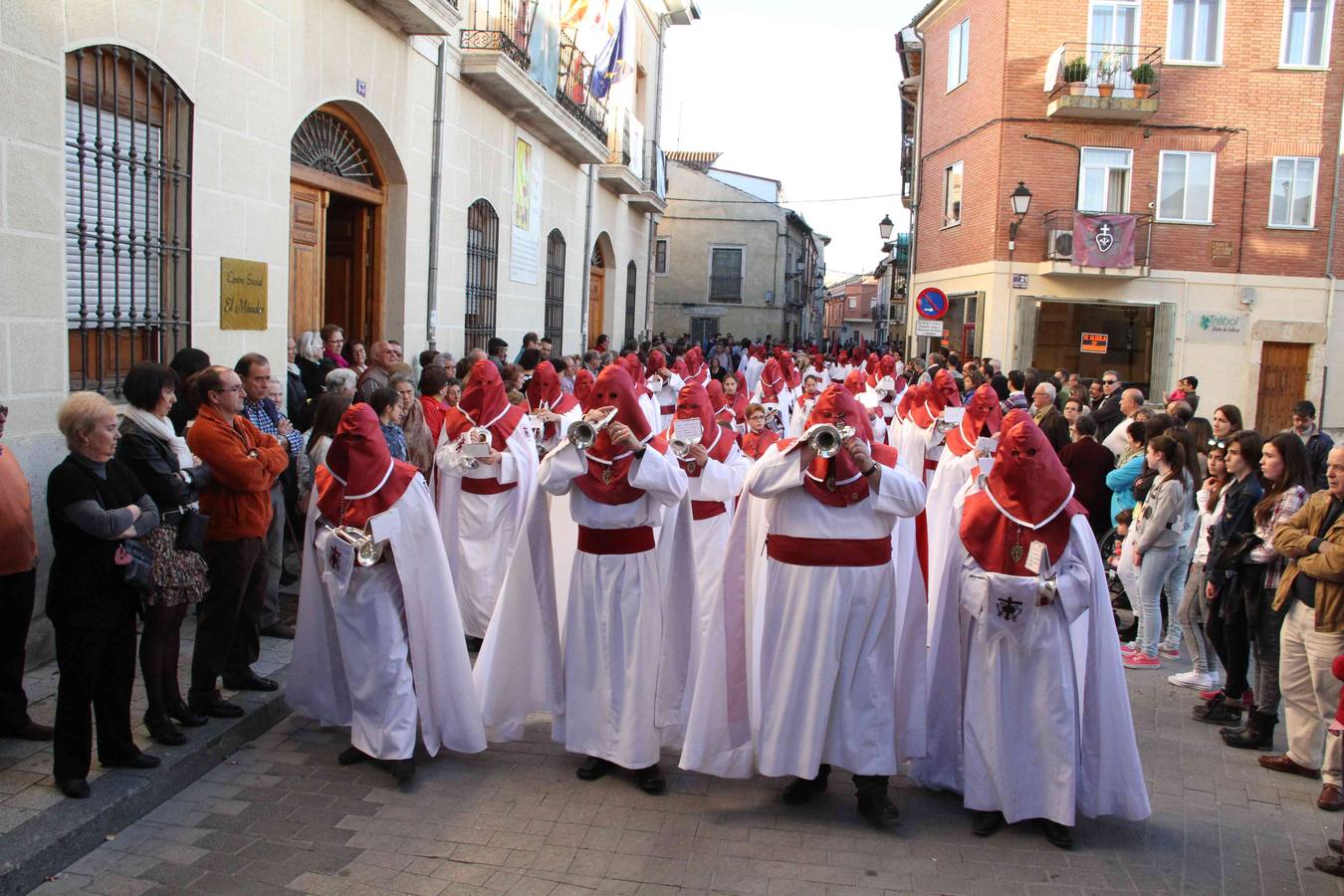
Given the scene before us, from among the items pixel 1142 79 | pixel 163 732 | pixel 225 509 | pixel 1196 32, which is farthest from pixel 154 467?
pixel 1196 32

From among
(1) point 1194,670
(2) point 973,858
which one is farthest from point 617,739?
(1) point 1194,670

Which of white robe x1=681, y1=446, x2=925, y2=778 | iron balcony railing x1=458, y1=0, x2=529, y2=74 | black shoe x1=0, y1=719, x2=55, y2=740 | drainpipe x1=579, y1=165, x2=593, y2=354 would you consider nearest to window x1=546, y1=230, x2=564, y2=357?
drainpipe x1=579, y1=165, x2=593, y2=354

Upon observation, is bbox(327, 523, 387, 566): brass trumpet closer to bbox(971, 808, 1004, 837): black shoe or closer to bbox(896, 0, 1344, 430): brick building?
bbox(971, 808, 1004, 837): black shoe

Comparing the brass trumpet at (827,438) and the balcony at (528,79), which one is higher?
the balcony at (528,79)

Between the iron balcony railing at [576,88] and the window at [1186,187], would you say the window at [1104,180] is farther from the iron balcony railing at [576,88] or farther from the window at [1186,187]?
the iron balcony railing at [576,88]

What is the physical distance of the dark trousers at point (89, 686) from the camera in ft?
15.7

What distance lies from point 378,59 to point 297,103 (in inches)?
68.5

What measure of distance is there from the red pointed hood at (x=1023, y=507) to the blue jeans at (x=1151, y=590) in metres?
2.93

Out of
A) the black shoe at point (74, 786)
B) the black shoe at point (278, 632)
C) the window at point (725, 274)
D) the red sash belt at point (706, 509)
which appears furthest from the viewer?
the window at point (725, 274)

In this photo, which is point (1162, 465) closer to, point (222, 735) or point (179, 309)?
point (222, 735)

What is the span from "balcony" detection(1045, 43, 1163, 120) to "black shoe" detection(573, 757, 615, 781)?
1987 cm

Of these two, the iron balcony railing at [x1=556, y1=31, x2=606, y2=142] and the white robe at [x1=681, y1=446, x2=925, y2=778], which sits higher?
the iron balcony railing at [x1=556, y1=31, x2=606, y2=142]

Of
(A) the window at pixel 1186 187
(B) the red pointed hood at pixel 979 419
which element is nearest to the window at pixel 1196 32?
(A) the window at pixel 1186 187

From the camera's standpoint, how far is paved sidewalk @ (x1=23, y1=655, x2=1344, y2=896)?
14.8 feet
